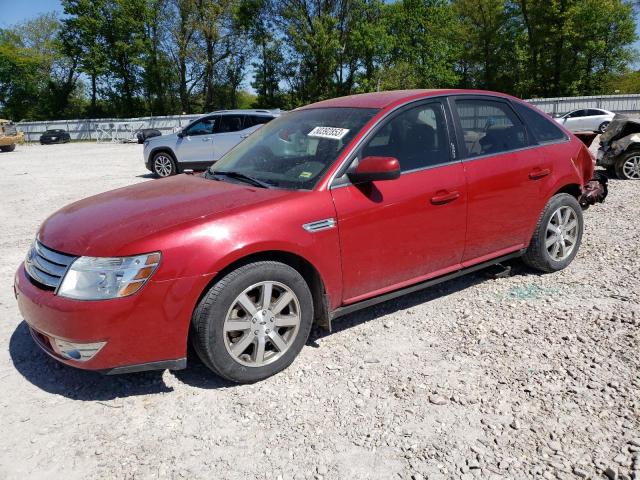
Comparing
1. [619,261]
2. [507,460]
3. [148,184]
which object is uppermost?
[148,184]

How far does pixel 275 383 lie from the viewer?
310cm

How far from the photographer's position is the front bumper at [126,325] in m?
2.64

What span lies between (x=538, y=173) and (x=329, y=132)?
→ 76.1 inches

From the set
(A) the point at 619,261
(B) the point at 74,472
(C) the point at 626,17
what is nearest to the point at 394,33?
(C) the point at 626,17

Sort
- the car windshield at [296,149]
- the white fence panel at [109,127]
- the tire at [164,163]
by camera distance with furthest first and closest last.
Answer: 1. the white fence panel at [109,127]
2. the tire at [164,163]
3. the car windshield at [296,149]

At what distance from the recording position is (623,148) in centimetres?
952

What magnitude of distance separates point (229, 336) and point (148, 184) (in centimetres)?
165

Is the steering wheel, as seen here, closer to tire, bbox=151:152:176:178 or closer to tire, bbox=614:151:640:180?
tire, bbox=614:151:640:180

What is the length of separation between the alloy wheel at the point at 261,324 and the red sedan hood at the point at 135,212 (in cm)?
55

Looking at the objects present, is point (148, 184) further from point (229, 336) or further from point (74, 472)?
point (74, 472)

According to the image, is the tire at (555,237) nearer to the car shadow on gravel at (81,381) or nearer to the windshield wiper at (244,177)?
the windshield wiper at (244,177)

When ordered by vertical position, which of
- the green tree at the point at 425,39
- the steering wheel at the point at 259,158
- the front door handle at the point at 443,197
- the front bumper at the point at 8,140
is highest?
the green tree at the point at 425,39

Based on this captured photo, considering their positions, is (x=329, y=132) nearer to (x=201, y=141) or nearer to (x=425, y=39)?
(x=201, y=141)

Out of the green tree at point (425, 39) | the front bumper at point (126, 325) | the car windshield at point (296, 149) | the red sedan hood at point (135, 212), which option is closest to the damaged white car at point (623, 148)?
the car windshield at point (296, 149)
